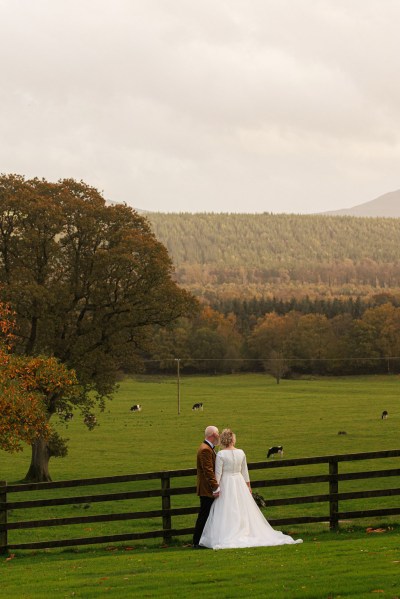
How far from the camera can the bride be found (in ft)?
59.6

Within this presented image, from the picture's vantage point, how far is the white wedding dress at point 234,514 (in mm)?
18172

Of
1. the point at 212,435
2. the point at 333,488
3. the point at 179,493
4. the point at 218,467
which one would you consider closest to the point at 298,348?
the point at 333,488

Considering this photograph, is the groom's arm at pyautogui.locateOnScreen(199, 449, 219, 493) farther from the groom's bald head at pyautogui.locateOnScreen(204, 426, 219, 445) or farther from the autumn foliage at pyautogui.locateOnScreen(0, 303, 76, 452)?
the autumn foliage at pyautogui.locateOnScreen(0, 303, 76, 452)

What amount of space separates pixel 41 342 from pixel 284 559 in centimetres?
3025

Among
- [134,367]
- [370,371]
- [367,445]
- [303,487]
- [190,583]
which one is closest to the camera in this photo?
[190,583]


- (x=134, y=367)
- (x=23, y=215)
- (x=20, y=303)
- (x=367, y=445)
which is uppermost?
(x=23, y=215)

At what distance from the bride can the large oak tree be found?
26.4m

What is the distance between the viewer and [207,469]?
59.8 feet

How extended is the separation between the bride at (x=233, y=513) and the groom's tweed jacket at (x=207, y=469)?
13 centimetres

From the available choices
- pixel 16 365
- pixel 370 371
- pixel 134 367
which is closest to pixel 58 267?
pixel 134 367

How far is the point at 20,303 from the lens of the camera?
43125 millimetres

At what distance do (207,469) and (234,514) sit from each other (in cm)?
101

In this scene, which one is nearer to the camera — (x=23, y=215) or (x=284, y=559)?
(x=284, y=559)

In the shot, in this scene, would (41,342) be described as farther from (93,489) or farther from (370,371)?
(370,371)
